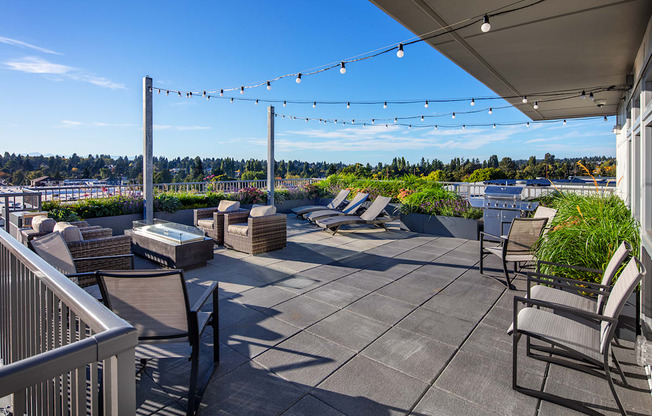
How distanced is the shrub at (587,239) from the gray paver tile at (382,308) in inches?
60.4

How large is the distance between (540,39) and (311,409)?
17.0 feet

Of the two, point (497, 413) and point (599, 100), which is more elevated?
point (599, 100)

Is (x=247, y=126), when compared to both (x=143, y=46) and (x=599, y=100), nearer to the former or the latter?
(x=143, y=46)

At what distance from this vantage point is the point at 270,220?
605cm

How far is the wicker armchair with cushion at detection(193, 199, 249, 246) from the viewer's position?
21.4 ft

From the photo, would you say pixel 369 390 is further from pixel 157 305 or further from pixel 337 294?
pixel 337 294

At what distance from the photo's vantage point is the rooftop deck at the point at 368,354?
2150mm

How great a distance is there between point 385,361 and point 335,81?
50.1ft

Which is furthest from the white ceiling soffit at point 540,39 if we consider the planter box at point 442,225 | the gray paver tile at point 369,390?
the gray paver tile at point 369,390

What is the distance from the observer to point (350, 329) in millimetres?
3125

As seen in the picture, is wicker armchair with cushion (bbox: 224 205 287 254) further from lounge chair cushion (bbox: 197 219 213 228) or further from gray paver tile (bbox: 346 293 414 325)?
gray paver tile (bbox: 346 293 414 325)

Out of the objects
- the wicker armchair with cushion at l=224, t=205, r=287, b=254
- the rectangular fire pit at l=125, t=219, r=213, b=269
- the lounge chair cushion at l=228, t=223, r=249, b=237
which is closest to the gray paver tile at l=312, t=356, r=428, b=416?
the rectangular fire pit at l=125, t=219, r=213, b=269

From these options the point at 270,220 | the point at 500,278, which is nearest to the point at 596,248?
the point at 500,278

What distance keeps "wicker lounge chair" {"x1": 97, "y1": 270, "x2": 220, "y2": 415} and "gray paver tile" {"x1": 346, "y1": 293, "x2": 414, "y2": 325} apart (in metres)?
1.72
